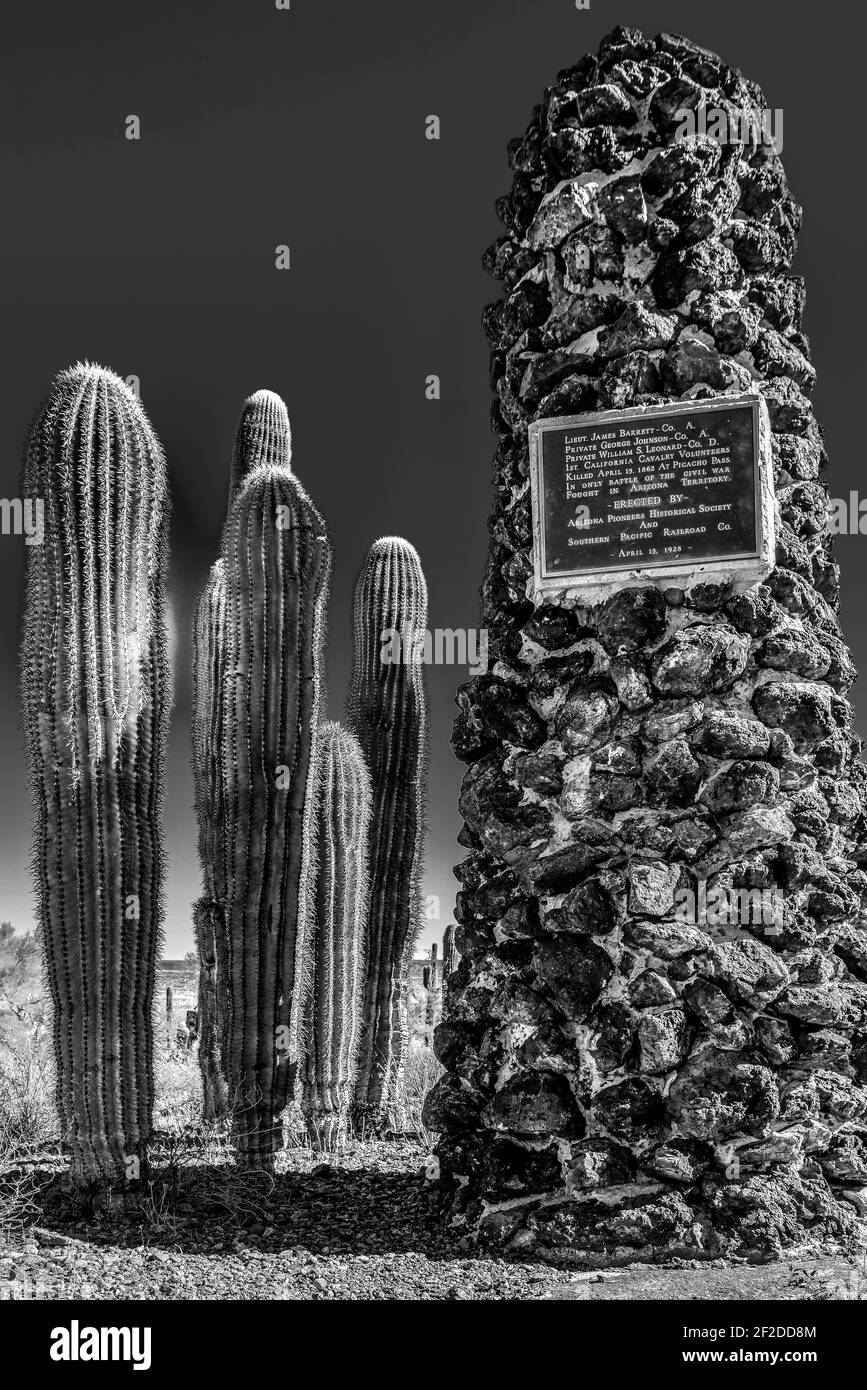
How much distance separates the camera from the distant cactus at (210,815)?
7383 mm

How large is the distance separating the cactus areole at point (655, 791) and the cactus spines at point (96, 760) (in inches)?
60.0

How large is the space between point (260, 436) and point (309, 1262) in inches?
260

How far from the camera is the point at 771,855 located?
4637 mm

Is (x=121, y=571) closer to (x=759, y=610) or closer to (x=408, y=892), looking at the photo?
(x=759, y=610)

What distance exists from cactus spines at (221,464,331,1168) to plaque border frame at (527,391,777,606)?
2.00 metres

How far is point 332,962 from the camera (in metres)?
7.68

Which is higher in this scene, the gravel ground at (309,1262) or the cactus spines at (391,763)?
the cactus spines at (391,763)

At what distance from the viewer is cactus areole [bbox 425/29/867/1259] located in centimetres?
443

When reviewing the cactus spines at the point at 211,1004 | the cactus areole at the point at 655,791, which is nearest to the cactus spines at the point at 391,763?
the cactus spines at the point at 211,1004

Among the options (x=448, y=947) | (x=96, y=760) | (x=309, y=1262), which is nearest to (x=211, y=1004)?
(x=448, y=947)

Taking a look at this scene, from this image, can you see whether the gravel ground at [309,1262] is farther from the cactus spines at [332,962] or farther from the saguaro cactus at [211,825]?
the cactus spines at [332,962]

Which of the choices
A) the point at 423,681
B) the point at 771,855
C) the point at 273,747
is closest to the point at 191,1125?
the point at 273,747

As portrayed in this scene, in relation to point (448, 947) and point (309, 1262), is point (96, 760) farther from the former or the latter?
point (309, 1262)

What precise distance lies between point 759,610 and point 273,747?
9.67ft
